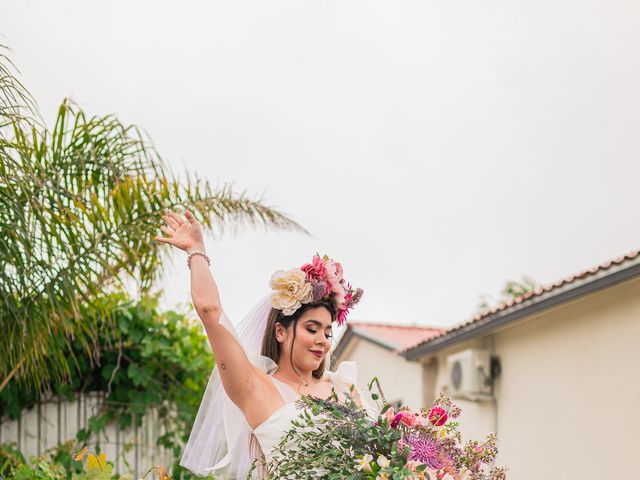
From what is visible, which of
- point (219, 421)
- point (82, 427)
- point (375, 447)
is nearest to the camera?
point (375, 447)

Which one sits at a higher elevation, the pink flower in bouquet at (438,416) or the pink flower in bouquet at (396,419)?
the pink flower in bouquet at (438,416)

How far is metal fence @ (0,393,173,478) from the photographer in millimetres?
7250

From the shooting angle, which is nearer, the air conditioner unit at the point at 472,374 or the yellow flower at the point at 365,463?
the yellow flower at the point at 365,463

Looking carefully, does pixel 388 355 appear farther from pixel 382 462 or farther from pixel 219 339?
pixel 382 462

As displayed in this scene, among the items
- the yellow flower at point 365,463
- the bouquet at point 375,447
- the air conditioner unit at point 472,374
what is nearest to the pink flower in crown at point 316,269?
the bouquet at point 375,447

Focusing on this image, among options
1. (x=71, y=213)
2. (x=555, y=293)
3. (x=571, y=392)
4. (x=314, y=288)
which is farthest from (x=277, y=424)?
(x=571, y=392)

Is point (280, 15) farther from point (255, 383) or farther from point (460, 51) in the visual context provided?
point (255, 383)

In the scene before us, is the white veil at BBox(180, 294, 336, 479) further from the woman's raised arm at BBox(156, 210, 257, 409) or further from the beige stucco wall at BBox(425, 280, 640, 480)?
the beige stucco wall at BBox(425, 280, 640, 480)

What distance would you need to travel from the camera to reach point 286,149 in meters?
9.89

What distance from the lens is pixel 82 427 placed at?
293 inches

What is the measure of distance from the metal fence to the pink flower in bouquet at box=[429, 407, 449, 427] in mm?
4279

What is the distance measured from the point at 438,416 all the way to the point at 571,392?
18.1ft

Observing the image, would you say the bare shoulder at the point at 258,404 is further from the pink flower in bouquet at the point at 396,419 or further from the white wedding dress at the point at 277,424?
the pink flower in bouquet at the point at 396,419

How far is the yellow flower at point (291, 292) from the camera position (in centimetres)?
374
